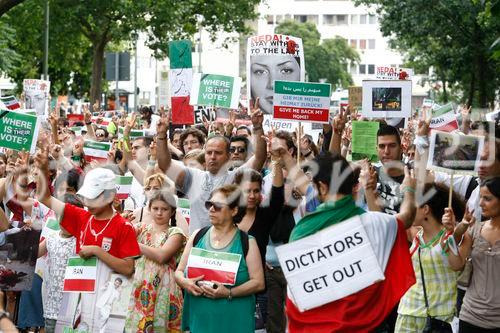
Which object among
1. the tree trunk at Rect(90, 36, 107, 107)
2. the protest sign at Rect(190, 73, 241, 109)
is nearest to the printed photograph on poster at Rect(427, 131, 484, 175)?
the protest sign at Rect(190, 73, 241, 109)

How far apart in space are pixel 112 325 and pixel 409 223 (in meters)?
2.40

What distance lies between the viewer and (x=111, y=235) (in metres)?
9.05

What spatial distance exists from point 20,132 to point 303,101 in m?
2.79

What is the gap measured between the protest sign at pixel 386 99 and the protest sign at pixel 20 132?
184 inches

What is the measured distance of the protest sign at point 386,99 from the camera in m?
14.6

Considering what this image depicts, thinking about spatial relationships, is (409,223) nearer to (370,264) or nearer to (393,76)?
(370,264)

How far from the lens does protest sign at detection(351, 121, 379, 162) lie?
1104 cm

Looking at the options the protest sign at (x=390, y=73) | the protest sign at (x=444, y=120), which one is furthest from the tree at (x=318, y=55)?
the protest sign at (x=444, y=120)

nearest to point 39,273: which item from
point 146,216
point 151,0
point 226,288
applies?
point 146,216

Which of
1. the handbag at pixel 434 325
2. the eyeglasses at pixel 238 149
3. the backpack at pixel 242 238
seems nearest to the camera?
the handbag at pixel 434 325

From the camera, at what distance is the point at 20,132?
36.7ft

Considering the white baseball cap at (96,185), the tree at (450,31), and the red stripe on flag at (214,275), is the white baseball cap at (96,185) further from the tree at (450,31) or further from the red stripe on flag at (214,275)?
the tree at (450,31)

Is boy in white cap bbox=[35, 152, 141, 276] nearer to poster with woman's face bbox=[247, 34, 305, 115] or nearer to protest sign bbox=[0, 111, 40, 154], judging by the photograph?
protest sign bbox=[0, 111, 40, 154]

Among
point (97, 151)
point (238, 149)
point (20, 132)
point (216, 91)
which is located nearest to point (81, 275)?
point (20, 132)
